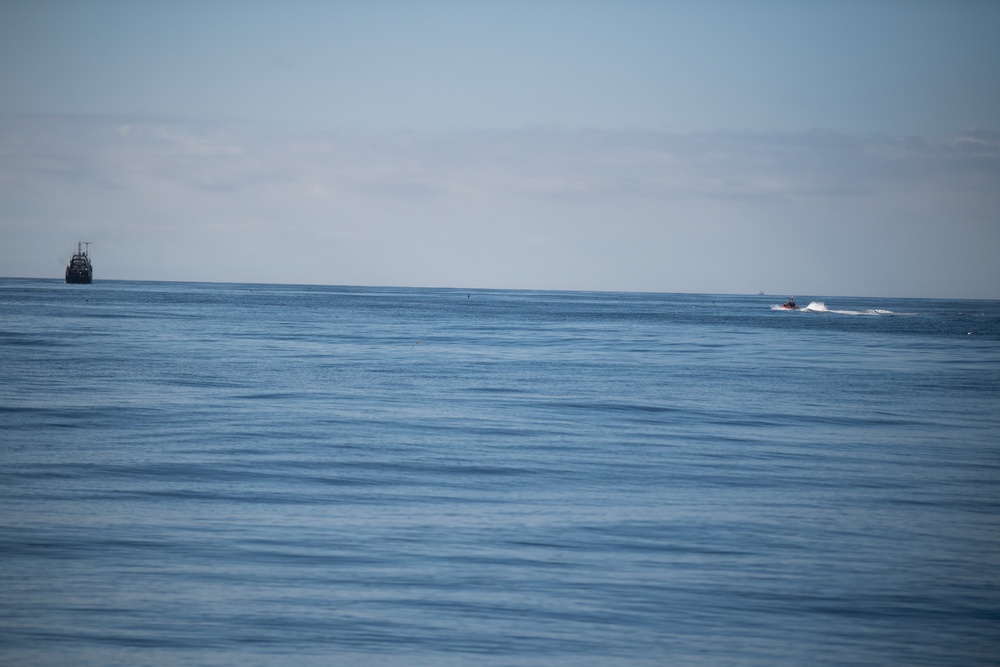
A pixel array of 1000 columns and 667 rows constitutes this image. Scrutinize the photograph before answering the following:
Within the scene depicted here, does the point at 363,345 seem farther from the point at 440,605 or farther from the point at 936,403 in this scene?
the point at 440,605

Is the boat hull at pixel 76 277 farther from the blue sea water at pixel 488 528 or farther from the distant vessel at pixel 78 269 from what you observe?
the blue sea water at pixel 488 528

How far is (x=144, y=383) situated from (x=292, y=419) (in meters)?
9.55

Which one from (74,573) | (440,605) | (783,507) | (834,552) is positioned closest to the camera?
(440,605)

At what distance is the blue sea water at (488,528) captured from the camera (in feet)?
33.4

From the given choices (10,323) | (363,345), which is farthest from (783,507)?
(10,323)

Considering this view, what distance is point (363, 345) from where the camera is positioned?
59344 mm

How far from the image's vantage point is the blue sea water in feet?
33.4

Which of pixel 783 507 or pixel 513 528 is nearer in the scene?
pixel 513 528

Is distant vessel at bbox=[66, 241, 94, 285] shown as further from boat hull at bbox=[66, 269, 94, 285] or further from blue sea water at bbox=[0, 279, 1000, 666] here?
blue sea water at bbox=[0, 279, 1000, 666]

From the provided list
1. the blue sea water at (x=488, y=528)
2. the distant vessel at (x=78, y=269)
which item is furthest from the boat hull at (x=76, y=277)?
the blue sea water at (x=488, y=528)

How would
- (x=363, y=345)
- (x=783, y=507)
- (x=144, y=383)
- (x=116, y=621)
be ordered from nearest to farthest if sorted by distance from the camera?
(x=116, y=621), (x=783, y=507), (x=144, y=383), (x=363, y=345)

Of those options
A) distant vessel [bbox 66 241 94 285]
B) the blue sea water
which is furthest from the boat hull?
the blue sea water

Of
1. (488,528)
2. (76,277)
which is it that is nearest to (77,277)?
(76,277)

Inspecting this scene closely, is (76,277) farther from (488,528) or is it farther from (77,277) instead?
(488,528)
